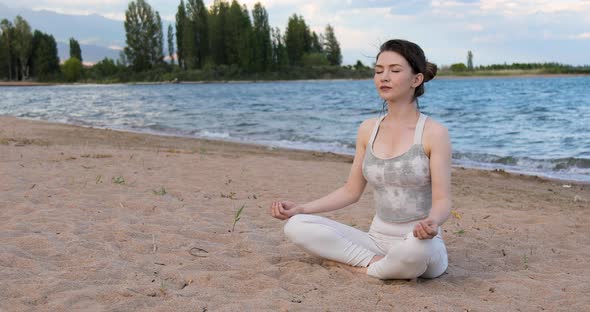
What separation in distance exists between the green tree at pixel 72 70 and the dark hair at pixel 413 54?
97.8 metres

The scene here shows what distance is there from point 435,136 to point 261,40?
89308 millimetres

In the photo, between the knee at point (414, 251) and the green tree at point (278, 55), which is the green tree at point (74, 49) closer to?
the green tree at point (278, 55)

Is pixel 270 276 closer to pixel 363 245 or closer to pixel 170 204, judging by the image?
pixel 363 245

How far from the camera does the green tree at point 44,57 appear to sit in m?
90.3

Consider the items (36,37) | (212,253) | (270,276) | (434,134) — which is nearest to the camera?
(434,134)

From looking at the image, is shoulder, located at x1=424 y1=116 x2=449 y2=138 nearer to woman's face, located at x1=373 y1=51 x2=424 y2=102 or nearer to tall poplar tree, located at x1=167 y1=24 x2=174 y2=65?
woman's face, located at x1=373 y1=51 x2=424 y2=102

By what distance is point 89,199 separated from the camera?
5.47 m

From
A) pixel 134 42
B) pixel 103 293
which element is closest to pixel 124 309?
pixel 103 293

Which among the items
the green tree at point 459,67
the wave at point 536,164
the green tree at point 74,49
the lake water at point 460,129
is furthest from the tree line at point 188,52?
the wave at point 536,164

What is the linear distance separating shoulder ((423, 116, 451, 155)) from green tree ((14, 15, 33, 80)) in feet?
318

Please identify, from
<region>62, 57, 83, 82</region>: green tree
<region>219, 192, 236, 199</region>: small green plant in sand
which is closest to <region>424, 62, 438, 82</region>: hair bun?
<region>219, 192, 236, 199</region>: small green plant in sand

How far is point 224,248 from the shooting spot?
163 inches

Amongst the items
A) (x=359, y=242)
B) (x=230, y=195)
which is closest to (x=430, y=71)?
(x=359, y=242)

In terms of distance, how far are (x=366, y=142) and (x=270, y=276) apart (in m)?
1.04
